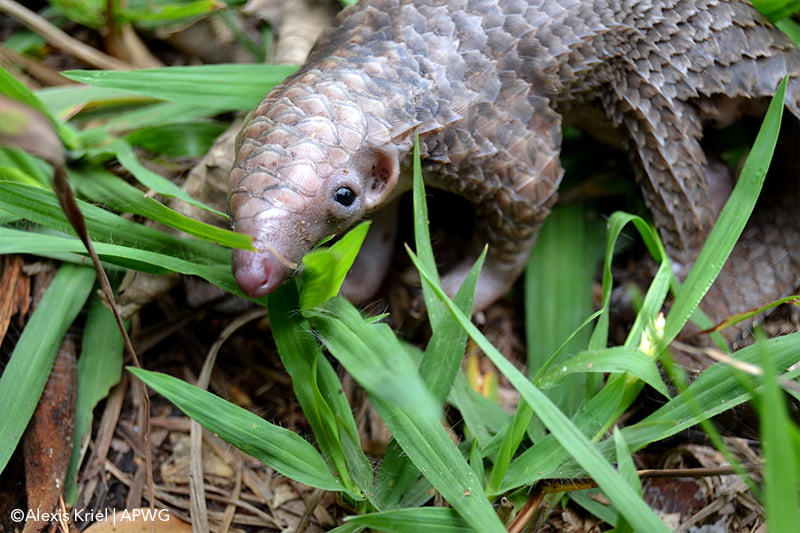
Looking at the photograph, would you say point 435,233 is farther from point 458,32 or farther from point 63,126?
point 63,126

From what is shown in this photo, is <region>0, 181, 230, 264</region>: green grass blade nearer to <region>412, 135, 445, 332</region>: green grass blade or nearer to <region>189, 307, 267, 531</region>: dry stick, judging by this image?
<region>189, 307, 267, 531</region>: dry stick

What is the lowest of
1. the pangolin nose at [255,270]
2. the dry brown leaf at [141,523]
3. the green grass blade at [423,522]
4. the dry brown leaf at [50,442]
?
the dry brown leaf at [141,523]

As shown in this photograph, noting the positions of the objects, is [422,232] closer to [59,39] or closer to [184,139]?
[184,139]

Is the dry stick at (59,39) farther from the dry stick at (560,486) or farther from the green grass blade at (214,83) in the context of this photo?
the dry stick at (560,486)

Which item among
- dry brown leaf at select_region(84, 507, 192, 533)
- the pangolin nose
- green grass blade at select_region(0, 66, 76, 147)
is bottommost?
dry brown leaf at select_region(84, 507, 192, 533)

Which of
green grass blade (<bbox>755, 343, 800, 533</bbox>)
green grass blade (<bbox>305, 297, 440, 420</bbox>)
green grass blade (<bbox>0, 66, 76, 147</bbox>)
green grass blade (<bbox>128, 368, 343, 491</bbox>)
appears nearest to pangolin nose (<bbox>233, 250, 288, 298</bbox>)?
green grass blade (<bbox>305, 297, 440, 420</bbox>)

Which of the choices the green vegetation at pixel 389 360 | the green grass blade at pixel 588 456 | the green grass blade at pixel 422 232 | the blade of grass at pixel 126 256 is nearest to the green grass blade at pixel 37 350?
the green vegetation at pixel 389 360
